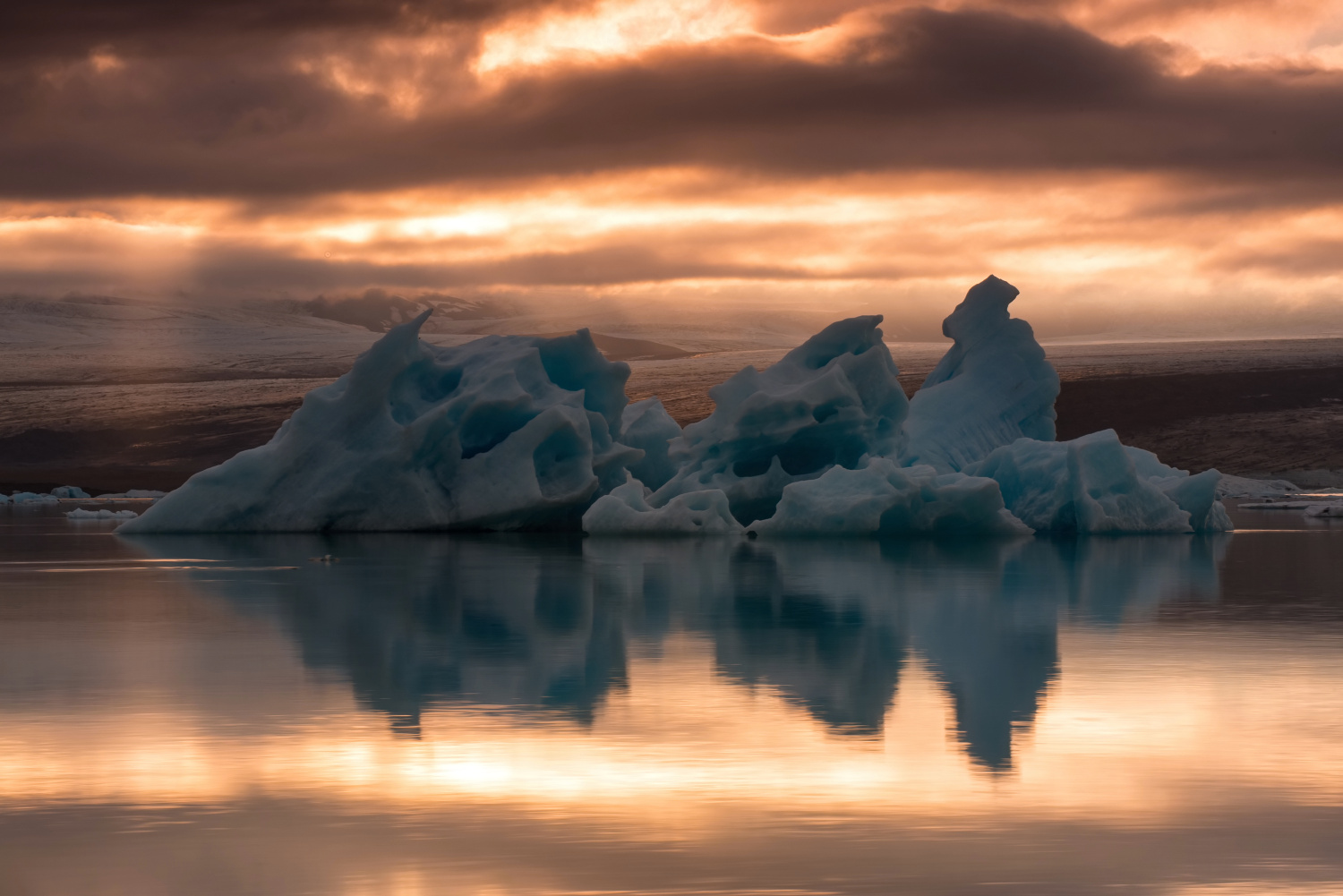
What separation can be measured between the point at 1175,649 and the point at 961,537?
1470 centimetres

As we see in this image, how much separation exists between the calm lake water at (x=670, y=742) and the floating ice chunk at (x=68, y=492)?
125 ft

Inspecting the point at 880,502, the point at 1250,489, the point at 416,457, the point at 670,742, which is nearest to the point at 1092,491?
the point at 880,502

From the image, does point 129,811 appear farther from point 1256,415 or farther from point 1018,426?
point 1256,415

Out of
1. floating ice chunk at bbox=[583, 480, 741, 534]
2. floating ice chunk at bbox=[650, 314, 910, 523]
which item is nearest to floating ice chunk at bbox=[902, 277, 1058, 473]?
floating ice chunk at bbox=[650, 314, 910, 523]

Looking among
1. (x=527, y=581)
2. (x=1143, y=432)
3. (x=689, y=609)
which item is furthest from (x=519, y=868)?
(x=1143, y=432)

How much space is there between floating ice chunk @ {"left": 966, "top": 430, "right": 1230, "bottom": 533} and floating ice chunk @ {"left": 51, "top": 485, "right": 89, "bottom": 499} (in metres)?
32.3

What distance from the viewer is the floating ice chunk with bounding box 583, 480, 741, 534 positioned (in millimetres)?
24078

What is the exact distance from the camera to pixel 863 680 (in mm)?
8516

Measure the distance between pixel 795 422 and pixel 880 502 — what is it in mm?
2599

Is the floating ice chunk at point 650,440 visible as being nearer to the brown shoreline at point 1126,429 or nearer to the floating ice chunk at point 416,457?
the floating ice chunk at point 416,457

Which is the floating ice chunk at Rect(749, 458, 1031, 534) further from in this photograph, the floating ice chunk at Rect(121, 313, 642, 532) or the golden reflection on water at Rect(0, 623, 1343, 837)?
the golden reflection on water at Rect(0, 623, 1343, 837)

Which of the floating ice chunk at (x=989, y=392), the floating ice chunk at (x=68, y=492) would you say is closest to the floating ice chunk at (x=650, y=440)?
the floating ice chunk at (x=989, y=392)

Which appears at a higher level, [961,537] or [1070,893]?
[1070,893]

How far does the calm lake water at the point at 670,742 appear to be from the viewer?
4.77m
